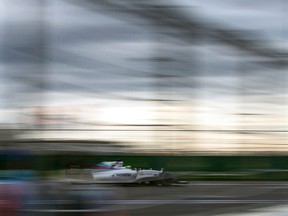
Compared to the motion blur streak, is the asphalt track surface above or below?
below

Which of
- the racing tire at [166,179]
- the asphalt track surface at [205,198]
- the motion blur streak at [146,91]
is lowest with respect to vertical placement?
the asphalt track surface at [205,198]

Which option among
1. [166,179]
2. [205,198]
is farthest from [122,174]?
[205,198]

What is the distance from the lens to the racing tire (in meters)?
1.27

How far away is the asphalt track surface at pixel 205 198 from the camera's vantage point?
49.1 inches

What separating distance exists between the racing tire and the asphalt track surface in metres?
0.01

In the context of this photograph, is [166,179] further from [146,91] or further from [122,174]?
[146,91]

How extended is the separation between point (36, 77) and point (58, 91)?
0.07 m

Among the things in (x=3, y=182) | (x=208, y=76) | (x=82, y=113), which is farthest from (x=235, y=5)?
(x=3, y=182)

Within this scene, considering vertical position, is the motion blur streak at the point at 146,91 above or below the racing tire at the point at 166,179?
above

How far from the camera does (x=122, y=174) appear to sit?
4.08ft

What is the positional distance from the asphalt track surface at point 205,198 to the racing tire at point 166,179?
1 centimetres

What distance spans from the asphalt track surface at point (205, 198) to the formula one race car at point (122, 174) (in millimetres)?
21

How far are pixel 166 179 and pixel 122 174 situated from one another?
0.41 ft

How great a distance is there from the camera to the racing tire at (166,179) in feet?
4.16
